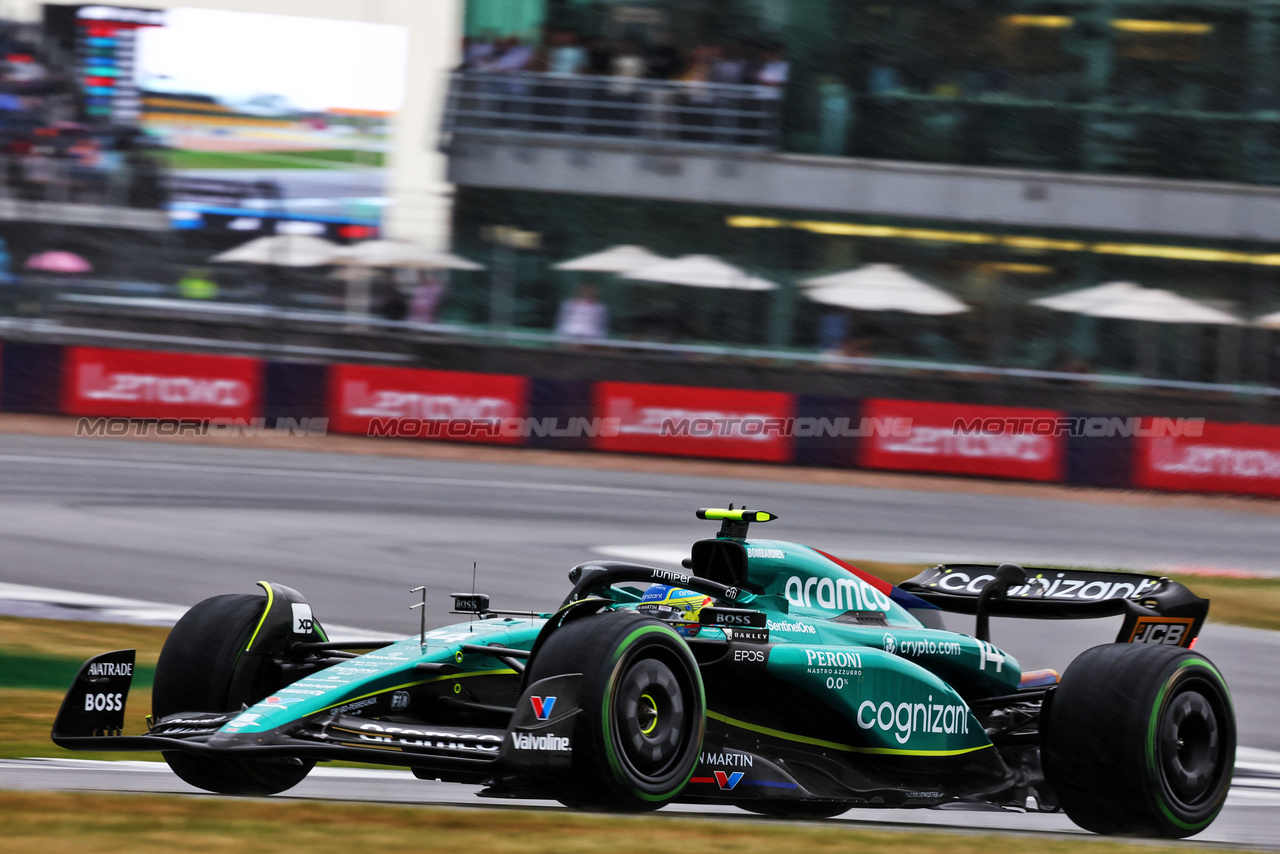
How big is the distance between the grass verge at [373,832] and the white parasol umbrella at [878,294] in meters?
20.0

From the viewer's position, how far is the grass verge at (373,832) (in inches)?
187

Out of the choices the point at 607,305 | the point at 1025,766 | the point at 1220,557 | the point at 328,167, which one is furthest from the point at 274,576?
the point at 328,167

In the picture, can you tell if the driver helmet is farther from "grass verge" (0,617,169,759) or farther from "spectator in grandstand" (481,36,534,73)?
"spectator in grandstand" (481,36,534,73)

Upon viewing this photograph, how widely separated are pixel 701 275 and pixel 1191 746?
19369 millimetres

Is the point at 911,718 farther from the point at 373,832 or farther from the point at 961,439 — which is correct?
the point at 961,439

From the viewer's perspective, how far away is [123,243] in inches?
965

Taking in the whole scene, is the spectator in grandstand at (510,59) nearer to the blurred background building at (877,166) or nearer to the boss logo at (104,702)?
the blurred background building at (877,166)

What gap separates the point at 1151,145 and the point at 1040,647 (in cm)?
1937

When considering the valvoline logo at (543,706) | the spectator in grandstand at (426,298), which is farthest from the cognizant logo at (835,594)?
the spectator in grandstand at (426,298)

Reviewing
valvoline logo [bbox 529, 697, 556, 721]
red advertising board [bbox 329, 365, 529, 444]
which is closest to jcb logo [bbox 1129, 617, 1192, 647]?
valvoline logo [bbox 529, 697, 556, 721]

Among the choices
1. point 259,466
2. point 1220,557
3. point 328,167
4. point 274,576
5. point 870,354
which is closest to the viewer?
point 274,576

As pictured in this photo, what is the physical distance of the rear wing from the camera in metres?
7.36

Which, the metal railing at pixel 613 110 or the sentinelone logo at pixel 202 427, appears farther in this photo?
the metal railing at pixel 613 110

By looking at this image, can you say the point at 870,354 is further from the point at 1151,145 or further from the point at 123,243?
the point at 123,243
